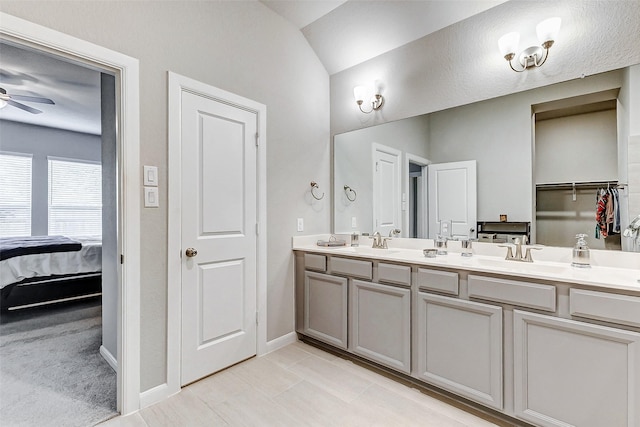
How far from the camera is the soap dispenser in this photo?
1.80 m

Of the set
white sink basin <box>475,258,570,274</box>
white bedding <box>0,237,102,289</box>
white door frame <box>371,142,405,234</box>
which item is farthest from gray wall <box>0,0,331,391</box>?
white bedding <box>0,237,102,289</box>

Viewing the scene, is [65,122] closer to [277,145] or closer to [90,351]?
[90,351]

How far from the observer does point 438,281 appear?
75.9 inches

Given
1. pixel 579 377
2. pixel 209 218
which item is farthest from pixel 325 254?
pixel 579 377

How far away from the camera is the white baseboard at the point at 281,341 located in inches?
103

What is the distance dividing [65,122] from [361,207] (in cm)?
529

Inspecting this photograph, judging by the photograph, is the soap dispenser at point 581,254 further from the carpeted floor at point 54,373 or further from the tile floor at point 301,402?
the carpeted floor at point 54,373

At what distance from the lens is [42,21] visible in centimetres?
151

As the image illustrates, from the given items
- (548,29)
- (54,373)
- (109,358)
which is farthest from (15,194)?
(548,29)

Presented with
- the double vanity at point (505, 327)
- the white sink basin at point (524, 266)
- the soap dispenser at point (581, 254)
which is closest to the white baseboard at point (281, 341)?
the double vanity at point (505, 327)

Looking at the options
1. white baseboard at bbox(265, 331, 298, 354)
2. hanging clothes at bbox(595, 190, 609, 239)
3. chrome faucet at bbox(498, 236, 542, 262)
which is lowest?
white baseboard at bbox(265, 331, 298, 354)

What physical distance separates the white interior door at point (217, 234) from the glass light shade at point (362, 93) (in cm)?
103

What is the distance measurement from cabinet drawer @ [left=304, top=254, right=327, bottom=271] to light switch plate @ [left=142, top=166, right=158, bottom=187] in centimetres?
135

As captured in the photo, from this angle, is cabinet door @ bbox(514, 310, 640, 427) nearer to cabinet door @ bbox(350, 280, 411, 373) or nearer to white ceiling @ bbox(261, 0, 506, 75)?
cabinet door @ bbox(350, 280, 411, 373)
